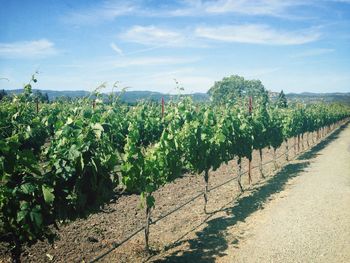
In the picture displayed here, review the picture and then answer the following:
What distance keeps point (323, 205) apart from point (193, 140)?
19.0 ft

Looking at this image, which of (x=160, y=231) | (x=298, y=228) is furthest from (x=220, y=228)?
(x=298, y=228)

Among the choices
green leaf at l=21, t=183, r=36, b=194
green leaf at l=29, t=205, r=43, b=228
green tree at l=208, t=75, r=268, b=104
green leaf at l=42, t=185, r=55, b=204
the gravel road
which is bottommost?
the gravel road

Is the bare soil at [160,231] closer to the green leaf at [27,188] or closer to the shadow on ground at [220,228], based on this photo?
the shadow on ground at [220,228]

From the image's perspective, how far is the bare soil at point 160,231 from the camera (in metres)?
7.76

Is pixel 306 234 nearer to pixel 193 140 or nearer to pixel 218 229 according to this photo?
pixel 218 229

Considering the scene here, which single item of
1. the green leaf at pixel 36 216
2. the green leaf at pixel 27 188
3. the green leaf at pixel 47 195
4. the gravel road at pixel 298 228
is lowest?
the gravel road at pixel 298 228

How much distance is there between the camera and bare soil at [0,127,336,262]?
7762 mm

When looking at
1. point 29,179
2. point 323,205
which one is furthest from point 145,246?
point 323,205

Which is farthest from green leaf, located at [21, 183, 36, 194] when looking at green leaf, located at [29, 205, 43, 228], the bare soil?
the bare soil

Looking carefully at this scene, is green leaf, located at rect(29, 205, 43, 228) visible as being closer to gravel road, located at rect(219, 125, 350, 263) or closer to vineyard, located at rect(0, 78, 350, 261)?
vineyard, located at rect(0, 78, 350, 261)

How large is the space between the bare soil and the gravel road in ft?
1.46

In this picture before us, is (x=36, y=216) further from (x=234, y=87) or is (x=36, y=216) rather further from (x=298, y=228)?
(x=234, y=87)

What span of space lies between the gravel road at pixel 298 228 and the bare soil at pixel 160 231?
0.45m

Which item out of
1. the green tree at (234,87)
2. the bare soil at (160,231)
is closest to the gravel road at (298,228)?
the bare soil at (160,231)
